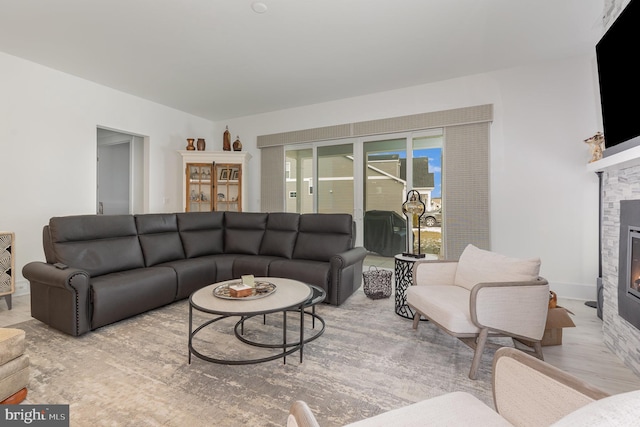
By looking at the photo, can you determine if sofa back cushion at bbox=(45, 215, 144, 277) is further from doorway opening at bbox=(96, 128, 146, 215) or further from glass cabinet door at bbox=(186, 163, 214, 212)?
doorway opening at bbox=(96, 128, 146, 215)

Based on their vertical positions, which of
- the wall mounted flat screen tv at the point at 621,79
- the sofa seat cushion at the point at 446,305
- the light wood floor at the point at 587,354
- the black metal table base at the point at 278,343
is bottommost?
the light wood floor at the point at 587,354

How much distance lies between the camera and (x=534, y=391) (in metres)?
0.94

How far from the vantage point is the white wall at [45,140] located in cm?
339

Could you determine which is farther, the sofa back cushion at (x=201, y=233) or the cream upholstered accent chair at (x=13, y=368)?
the sofa back cushion at (x=201, y=233)

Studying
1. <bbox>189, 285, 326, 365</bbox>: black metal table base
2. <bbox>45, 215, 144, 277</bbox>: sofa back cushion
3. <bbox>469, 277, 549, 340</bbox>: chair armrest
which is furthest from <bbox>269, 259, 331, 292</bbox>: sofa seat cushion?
<bbox>469, 277, 549, 340</bbox>: chair armrest

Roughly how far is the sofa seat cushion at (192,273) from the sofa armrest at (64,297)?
2.83 feet

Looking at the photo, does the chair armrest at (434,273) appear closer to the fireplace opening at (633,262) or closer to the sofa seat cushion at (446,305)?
the sofa seat cushion at (446,305)

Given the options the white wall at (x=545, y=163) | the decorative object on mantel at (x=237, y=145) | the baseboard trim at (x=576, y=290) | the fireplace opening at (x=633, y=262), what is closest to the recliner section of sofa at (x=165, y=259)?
the decorative object on mantel at (x=237, y=145)

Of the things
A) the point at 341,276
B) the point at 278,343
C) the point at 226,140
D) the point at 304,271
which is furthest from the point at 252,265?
the point at 226,140

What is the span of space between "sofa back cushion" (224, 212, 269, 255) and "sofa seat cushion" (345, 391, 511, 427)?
325 centimetres

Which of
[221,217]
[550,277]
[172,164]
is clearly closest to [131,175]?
[172,164]

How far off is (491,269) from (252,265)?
247cm

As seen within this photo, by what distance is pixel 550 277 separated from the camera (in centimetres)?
356

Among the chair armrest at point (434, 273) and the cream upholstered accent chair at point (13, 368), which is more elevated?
the chair armrest at point (434, 273)
